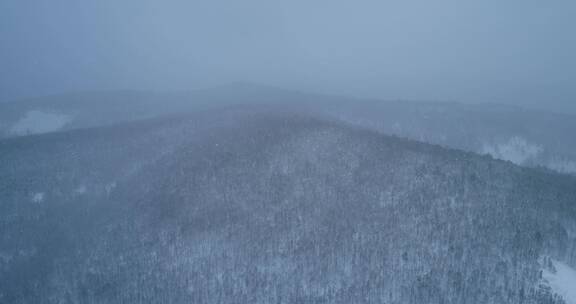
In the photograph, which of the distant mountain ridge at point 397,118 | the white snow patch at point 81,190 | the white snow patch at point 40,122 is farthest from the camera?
the white snow patch at point 40,122

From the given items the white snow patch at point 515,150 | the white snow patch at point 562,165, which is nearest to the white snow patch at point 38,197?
the white snow patch at point 515,150

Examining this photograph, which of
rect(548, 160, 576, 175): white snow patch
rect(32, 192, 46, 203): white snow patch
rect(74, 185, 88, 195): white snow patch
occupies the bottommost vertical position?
rect(32, 192, 46, 203): white snow patch

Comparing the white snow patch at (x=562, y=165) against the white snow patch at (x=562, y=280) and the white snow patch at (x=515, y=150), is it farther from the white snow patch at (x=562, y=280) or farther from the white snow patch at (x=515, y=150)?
the white snow patch at (x=562, y=280)

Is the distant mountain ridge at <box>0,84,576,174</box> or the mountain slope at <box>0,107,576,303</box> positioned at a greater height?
the distant mountain ridge at <box>0,84,576,174</box>

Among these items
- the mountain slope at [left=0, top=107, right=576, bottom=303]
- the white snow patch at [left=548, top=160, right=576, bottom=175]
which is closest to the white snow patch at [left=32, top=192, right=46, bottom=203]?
the mountain slope at [left=0, top=107, right=576, bottom=303]

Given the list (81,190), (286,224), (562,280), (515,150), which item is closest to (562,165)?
(515,150)

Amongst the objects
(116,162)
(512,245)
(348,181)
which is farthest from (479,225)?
(116,162)

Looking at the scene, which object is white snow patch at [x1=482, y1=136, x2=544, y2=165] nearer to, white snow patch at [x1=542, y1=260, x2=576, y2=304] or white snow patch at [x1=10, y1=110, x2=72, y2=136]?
white snow patch at [x1=542, y1=260, x2=576, y2=304]
